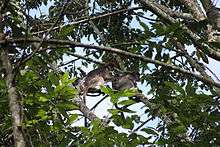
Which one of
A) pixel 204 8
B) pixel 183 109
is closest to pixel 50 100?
pixel 183 109

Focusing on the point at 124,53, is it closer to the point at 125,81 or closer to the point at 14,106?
the point at 14,106

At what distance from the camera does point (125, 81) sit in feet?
13.2

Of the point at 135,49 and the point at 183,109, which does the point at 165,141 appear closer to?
the point at 183,109

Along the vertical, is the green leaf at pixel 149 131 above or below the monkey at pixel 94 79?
below

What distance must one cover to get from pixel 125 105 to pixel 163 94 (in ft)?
2.86

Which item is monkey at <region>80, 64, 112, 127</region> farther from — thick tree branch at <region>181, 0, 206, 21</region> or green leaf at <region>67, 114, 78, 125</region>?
thick tree branch at <region>181, 0, 206, 21</region>

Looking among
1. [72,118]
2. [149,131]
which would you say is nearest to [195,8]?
[149,131]

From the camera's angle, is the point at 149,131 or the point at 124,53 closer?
A: the point at 124,53

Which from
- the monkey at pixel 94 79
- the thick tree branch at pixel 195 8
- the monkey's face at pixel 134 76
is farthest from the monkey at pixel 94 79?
the thick tree branch at pixel 195 8

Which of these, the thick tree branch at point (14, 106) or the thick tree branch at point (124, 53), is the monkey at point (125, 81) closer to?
the thick tree branch at point (124, 53)

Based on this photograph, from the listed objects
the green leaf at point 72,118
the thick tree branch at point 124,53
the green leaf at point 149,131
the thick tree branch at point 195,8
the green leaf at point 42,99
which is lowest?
the green leaf at point 149,131

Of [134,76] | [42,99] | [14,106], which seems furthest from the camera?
[134,76]

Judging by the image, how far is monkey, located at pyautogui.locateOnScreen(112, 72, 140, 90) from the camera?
387 centimetres

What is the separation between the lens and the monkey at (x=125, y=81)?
152 inches
